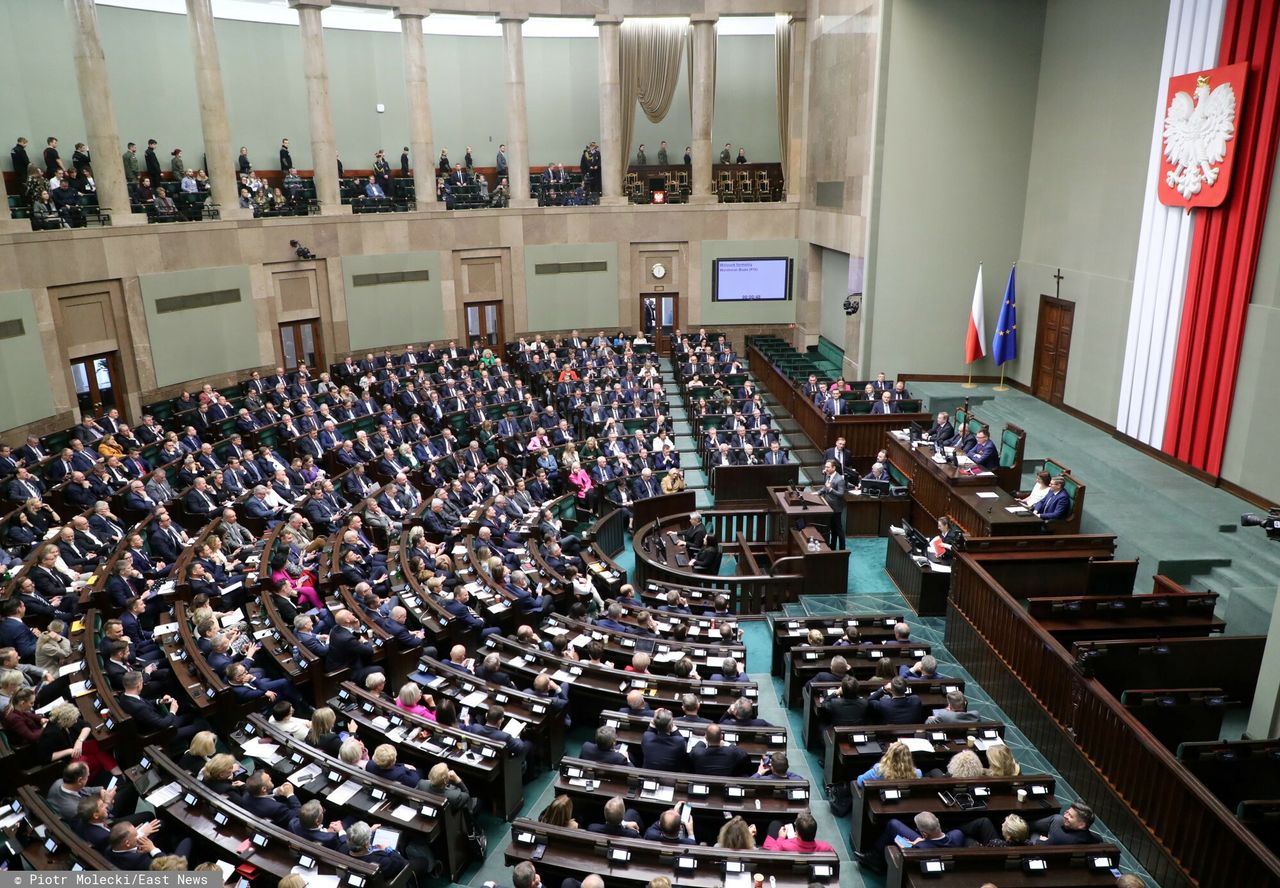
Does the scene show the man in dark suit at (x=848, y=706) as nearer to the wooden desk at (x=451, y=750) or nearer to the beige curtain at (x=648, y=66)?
the wooden desk at (x=451, y=750)

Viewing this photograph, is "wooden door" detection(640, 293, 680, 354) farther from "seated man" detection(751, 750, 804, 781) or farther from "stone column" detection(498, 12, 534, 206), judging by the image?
"seated man" detection(751, 750, 804, 781)

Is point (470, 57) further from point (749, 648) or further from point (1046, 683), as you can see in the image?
point (1046, 683)

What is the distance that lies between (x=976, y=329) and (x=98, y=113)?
1720cm

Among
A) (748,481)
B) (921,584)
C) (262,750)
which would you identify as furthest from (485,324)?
(262,750)

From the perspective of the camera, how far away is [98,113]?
52.6ft

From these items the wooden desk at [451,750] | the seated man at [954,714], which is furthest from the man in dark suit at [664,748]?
the seated man at [954,714]

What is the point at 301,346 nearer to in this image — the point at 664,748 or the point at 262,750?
the point at 262,750

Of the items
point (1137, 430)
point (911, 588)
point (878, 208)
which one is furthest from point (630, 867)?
point (878, 208)

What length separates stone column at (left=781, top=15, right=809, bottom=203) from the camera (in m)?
22.9

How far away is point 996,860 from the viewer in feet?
17.7

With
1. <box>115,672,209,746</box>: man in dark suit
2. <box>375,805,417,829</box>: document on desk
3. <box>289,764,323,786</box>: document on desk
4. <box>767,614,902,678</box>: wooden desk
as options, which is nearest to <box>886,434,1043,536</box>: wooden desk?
<box>767,614,902,678</box>: wooden desk

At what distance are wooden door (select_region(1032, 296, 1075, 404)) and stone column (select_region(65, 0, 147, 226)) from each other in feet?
56.7

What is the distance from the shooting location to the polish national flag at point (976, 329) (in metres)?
17.6

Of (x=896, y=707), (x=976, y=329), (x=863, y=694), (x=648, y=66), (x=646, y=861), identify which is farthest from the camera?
(x=648, y=66)
